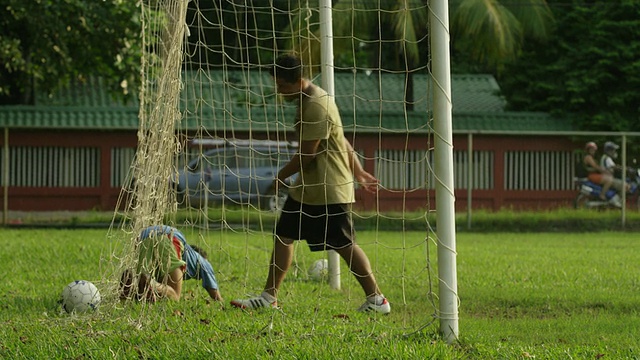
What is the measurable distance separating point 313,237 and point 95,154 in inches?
645

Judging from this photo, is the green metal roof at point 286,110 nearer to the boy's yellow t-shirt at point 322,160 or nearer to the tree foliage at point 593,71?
the tree foliage at point 593,71

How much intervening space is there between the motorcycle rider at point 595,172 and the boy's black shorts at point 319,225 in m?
14.2

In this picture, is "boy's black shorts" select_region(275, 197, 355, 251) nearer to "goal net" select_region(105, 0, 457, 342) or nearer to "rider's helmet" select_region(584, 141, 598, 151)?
"goal net" select_region(105, 0, 457, 342)

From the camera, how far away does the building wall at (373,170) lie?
2227cm

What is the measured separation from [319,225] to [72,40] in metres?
13.8

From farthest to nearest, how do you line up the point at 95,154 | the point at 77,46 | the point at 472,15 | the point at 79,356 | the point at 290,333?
the point at 472,15 < the point at 95,154 < the point at 77,46 < the point at 290,333 < the point at 79,356

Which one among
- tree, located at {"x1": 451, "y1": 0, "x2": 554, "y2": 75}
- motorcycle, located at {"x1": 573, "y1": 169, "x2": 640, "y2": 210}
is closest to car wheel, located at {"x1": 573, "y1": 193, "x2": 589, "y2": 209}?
motorcycle, located at {"x1": 573, "y1": 169, "x2": 640, "y2": 210}

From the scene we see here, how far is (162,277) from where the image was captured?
26.0ft

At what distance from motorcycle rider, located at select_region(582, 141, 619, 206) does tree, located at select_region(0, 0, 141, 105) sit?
883 cm

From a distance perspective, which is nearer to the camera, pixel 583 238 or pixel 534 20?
pixel 583 238

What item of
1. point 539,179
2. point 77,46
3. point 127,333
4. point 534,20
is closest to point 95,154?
point 77,46

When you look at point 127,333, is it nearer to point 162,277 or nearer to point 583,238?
point 162,277

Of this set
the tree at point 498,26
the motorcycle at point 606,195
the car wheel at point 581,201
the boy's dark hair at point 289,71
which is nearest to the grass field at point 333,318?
the boy's dark hair at point 289,71

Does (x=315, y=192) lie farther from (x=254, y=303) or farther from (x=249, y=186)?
(x=249, y=186)
